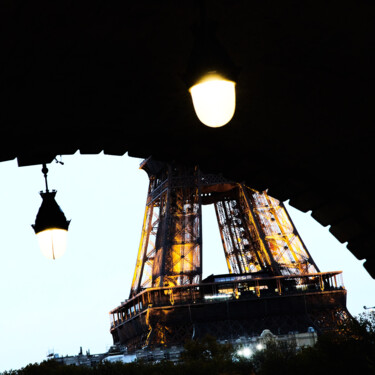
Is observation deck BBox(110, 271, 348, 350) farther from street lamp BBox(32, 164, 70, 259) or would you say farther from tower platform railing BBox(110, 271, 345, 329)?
street lamp BBox(32, 164, 70, 259)

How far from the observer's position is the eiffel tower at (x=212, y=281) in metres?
51.3

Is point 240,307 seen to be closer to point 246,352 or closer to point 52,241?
point 246,352

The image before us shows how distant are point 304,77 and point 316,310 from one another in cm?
4661

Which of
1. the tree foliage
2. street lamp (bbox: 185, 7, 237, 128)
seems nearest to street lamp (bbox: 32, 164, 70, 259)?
street lamp (bbox: 185, 7, 237, 128)

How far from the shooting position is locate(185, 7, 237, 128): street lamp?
137 inches

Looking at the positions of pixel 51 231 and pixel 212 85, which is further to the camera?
pixel 51 231

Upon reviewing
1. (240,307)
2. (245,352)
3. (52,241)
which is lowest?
(52,241)

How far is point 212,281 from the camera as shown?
177ft

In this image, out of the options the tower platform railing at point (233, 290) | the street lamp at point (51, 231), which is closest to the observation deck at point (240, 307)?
the tower platform railing at point (233, 290)

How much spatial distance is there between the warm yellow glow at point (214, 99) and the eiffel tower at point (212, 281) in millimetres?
45500

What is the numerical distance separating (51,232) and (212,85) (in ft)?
10.2

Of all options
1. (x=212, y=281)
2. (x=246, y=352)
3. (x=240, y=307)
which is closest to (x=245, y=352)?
(x=246, y=352)

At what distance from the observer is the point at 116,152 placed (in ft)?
23.6

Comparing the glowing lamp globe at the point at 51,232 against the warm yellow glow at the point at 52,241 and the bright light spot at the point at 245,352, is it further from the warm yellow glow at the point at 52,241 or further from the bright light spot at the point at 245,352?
the bright light spot at the point at 245,352
